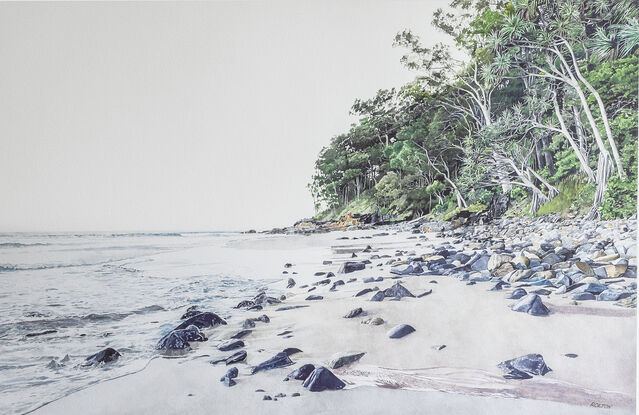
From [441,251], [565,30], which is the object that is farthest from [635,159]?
[441,251]

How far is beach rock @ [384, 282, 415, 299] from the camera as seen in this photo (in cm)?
190

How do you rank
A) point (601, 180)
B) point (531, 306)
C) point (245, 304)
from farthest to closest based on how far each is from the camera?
point (601, 180), point (245, 304), point (531, 306)

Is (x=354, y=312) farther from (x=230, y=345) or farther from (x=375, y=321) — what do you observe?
(x=230, y=345)

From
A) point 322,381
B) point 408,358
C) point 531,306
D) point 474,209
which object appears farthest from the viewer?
point 474,209

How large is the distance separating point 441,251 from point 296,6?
1797 mm

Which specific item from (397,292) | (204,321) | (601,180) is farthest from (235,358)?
(601,180)

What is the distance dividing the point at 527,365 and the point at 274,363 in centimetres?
117

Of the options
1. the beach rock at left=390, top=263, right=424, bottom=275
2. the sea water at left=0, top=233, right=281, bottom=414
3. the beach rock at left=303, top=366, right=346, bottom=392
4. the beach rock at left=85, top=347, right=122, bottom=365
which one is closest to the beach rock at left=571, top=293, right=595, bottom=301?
the beach rock at left=390, top=263, right=424, bottom=275

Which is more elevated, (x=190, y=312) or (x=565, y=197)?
(x=565, y=197)

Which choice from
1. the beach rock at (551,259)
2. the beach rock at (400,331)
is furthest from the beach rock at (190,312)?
the beach rock at (551,259)

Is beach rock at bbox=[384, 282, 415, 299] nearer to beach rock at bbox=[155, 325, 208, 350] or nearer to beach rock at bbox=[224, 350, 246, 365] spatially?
beach rock at bbox=[224, 350, 246, 365]

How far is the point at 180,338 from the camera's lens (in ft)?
5.43

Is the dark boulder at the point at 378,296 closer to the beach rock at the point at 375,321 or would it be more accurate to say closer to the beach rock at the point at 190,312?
the beach rock at the point at 375,321

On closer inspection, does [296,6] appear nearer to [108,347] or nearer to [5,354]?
[108,347]
